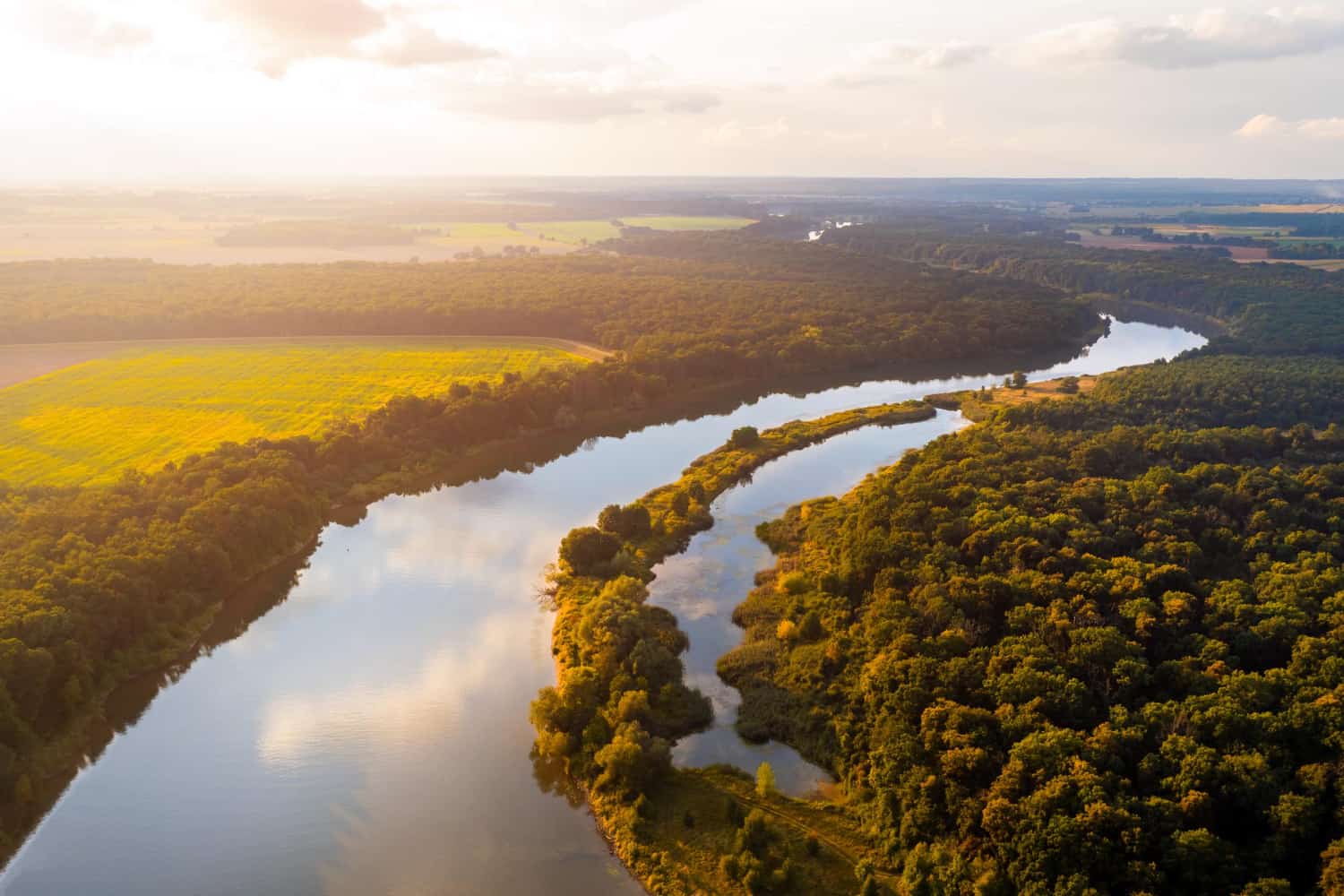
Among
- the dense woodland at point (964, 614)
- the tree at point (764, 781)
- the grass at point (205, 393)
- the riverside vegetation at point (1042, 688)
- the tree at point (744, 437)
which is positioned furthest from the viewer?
the tree at point (744, 437)

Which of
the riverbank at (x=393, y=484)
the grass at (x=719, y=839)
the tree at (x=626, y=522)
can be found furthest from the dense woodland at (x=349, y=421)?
the grass at (x=719, y=839)

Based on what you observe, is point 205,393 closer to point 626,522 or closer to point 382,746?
point 626,522

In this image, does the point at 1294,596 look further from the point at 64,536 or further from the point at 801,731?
the point at 64,536

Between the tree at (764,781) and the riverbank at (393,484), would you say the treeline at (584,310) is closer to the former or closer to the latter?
the riverbank at (393,484)

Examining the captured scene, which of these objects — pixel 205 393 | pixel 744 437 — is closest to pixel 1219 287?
pixel 744 437

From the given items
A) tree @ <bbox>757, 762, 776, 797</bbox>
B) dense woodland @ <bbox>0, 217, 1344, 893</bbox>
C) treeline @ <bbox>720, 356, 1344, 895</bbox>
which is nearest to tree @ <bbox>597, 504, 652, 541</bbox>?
dense woodland @ <bbox>0, 217, 1344, 893</bbox>

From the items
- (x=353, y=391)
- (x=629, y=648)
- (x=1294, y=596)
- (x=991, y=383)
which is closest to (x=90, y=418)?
(x=353, y=391)
